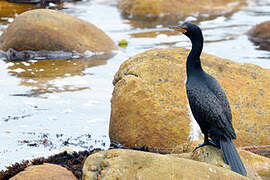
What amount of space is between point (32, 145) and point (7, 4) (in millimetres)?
11524

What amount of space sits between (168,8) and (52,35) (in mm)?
6337

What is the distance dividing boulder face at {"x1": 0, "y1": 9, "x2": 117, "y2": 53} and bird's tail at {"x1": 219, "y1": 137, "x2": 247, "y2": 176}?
23.3ft

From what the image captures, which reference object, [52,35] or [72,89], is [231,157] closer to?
[72,89]

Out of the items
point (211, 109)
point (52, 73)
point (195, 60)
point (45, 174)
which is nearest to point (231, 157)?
point (211, 109)

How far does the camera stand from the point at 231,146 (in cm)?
438

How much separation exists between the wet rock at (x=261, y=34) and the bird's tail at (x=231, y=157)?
8.59 meters

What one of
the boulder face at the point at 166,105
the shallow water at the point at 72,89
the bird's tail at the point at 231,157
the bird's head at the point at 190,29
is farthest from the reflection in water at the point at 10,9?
the bird's tail at the point at 231,157

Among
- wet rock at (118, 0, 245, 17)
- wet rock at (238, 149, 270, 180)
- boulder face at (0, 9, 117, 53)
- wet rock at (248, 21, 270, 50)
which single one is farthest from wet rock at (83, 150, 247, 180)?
wet rock at (118, 0, 245, 17)

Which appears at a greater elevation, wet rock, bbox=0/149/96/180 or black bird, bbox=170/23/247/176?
black bird, bbox=170/23/247/176

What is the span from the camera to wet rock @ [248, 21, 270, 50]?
12.6 m

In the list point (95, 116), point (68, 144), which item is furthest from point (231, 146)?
point (95, 116)

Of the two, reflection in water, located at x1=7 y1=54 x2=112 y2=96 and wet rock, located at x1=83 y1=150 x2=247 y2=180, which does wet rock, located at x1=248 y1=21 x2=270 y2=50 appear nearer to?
reflection in water, located at x1=7 y1=54 x2=112 y2=96

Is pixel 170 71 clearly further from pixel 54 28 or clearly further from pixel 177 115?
pixel 54 28

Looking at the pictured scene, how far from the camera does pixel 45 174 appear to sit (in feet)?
14.8
